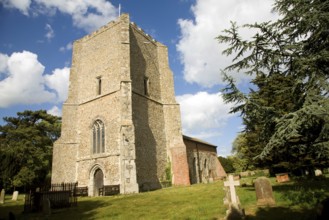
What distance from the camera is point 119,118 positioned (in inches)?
811

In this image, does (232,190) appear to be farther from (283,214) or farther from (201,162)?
(201,162)

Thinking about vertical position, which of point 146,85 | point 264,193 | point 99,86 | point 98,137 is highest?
point 146,85

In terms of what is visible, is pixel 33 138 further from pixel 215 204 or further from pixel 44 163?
pixel 215 204

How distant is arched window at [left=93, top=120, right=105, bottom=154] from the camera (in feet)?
69.6

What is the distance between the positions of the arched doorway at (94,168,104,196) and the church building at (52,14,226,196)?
0.18 feet

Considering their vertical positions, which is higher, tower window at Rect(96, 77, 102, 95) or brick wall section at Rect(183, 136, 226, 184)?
tower window at Rect(96, 77, 102, 95)

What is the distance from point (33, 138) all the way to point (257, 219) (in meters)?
34.1

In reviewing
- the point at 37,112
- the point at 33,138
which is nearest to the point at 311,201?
the point at 33,138

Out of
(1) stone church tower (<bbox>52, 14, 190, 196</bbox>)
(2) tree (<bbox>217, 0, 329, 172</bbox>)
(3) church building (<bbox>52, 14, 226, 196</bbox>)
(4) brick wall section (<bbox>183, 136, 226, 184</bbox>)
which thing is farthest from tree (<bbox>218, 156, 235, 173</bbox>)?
(2) tree (<bbox>217, 0, 329, 172</bbox>)

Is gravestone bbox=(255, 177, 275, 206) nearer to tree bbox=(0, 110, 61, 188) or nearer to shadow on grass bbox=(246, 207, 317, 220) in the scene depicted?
shadow on grass bbox=(246, 207, 317, 220)

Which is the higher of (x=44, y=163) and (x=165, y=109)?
(x=165, y=109)

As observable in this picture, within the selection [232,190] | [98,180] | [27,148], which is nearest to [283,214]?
[232,190]

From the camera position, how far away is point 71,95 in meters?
24.3

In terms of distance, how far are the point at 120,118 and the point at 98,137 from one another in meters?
3.04
